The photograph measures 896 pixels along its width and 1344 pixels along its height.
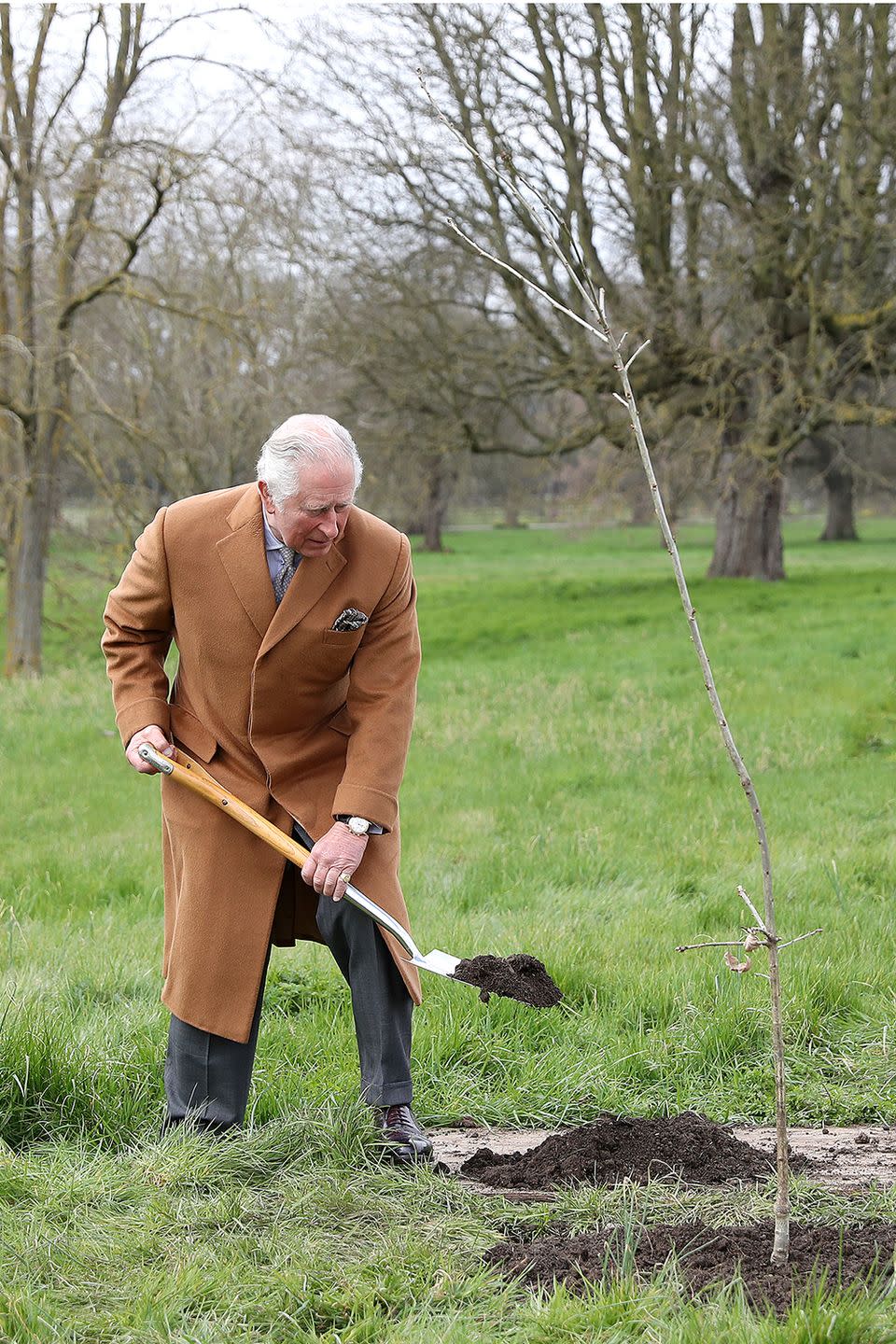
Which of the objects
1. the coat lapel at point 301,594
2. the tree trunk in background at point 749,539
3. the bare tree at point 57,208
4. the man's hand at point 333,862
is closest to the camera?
the man's hand at point 333,862

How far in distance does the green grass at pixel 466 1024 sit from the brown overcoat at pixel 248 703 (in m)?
0.51

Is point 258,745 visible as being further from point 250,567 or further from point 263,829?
point 250,567

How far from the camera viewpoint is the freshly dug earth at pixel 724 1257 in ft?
8.81

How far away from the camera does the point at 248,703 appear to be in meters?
3.66

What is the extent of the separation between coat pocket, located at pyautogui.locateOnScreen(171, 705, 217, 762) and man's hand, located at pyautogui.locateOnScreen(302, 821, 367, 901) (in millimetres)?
432

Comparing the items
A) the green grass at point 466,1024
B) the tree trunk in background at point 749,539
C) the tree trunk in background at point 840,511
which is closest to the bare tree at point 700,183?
the tree trunk in background at point 749,539

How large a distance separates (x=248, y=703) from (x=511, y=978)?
1.02 m

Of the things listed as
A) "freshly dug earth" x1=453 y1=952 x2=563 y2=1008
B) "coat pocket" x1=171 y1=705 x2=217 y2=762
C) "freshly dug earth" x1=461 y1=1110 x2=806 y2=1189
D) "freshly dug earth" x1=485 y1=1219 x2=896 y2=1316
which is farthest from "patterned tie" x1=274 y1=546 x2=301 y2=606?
"freshly dug earth" x1=485 y1=1219 x2=896 y2=1316

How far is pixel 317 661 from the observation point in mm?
3615

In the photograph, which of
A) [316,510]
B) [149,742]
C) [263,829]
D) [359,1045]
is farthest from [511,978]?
[316,510]

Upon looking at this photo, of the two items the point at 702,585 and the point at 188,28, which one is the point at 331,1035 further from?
the point at 702,585

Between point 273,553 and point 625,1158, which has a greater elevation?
point 273,553

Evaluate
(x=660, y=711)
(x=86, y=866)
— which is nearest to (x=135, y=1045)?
(x=86, y=866)

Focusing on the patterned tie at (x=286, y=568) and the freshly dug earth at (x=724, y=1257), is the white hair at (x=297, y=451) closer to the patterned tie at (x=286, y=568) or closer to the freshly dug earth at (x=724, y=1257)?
the patterned tie at (x=286, y=568)
